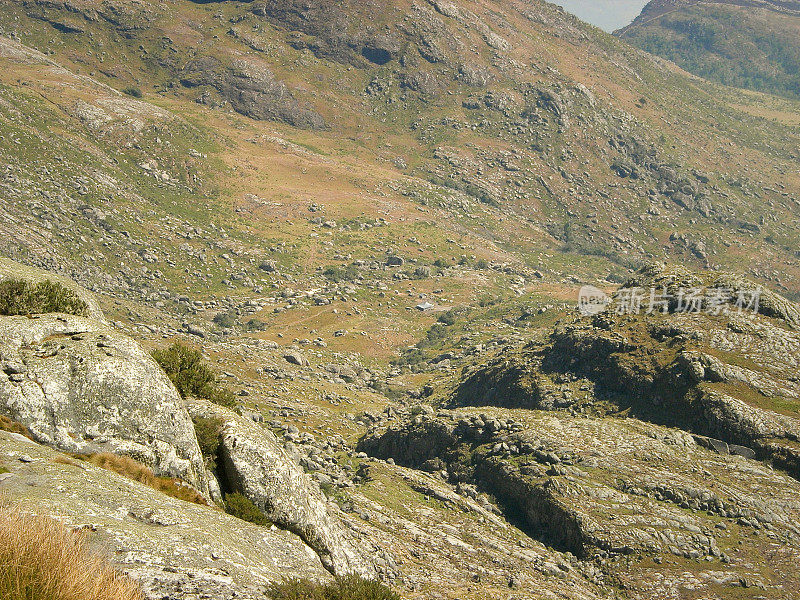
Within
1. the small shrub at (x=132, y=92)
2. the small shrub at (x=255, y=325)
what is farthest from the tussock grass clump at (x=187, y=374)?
the small shrub at (x=132, y=92)

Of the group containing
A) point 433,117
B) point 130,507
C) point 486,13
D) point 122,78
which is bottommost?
point 130,507

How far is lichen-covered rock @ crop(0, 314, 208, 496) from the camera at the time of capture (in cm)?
1809

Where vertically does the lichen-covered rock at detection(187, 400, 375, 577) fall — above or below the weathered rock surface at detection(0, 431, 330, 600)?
below

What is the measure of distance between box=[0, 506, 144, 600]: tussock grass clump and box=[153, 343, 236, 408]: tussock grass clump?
51.9 ft

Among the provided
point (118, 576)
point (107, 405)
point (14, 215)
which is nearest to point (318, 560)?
point (107, 405)

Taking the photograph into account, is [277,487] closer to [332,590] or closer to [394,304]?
[332,590]

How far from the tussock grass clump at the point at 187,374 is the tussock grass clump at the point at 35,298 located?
4108mm

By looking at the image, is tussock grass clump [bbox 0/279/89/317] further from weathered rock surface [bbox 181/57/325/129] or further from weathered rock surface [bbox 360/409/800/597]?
weathered rock surface [bbox 181/57/325/129]

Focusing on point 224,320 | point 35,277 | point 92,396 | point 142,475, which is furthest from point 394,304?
point 142,475

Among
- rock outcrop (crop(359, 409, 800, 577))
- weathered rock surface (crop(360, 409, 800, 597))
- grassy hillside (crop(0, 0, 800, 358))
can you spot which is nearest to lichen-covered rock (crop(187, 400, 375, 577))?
rock outcrop (crop(359, 409, 800, 577))

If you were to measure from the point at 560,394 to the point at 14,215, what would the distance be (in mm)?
71603

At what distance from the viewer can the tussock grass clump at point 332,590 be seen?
14.6m

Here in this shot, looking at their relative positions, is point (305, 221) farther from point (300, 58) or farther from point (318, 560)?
point (318, 560)

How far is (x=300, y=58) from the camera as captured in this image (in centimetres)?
16862
